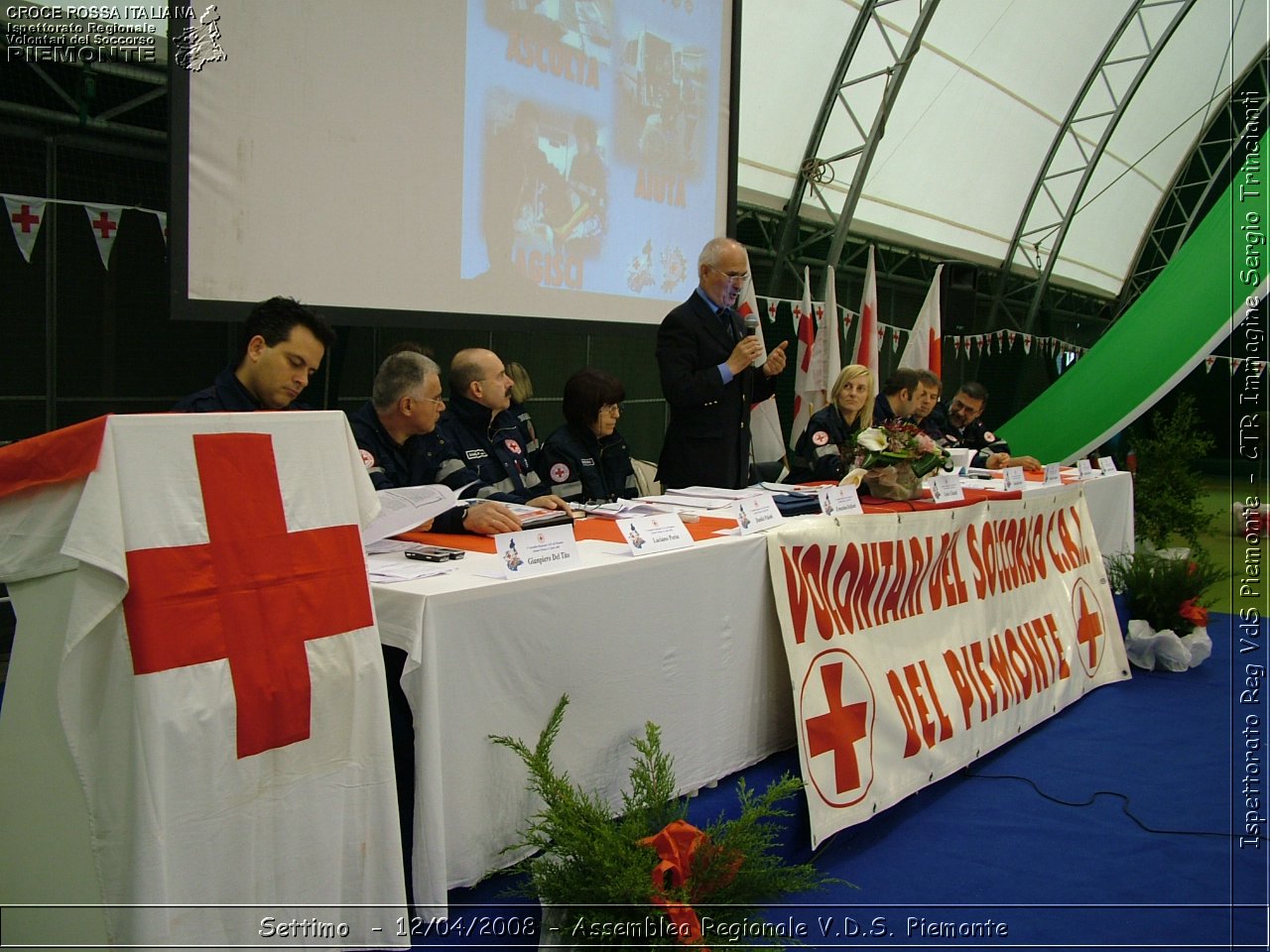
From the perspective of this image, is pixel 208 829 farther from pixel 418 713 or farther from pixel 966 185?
pixel 966 185

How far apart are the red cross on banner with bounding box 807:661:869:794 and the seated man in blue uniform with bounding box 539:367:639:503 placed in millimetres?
1066

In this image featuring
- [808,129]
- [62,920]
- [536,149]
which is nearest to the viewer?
[62,920]

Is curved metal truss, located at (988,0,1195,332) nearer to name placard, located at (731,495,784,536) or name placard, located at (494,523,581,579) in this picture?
name placard, located at (731,495,784,536)

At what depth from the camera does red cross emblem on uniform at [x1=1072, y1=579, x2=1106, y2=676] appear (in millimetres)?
3629

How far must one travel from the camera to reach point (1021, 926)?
198 cm

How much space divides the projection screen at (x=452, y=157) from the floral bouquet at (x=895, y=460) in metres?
1.62

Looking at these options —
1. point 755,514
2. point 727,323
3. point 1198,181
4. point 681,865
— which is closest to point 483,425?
point 727,323

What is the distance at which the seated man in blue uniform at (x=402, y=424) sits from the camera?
2.34m

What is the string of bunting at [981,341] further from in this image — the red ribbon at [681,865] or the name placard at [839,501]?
the red ribbon at [681,865]

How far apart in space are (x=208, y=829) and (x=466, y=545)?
0.87m

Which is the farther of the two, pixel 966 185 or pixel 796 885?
pixel 966 185

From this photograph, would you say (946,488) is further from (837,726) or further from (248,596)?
(248,596)

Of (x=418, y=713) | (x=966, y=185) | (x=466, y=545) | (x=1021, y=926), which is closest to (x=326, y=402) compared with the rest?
(x=466, y=545)

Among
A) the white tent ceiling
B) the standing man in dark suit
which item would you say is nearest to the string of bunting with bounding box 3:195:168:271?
the standing man in dark suit
